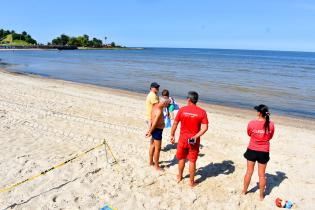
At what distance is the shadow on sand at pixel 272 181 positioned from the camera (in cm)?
630

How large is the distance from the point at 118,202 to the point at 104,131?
4373mm

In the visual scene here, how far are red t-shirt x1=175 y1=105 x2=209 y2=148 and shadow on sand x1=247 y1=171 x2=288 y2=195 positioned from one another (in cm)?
164

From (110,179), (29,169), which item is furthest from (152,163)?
(29,169)

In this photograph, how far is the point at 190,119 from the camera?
573 cm

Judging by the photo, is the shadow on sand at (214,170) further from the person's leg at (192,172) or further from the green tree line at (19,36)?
the green tree line at (19,36)

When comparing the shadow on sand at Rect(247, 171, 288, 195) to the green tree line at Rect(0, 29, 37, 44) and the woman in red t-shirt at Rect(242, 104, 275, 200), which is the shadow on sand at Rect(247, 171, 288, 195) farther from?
the green tree line at Rect(0, 29, 37, 44)

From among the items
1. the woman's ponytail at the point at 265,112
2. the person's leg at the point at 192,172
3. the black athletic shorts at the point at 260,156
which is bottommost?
the person's leg at the point at 192,172

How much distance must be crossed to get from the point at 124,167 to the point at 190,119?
2017 millimetres

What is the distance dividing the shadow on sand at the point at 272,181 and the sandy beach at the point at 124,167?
0.02 metres

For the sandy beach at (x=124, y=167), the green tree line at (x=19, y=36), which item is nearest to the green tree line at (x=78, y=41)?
the green tree line at (x=19, y=36)

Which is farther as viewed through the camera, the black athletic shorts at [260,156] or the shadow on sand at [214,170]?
the shadow on sand at [214,170]

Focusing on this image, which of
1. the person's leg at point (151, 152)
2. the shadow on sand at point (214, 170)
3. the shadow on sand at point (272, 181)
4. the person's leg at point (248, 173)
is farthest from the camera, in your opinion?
the person's leg at point (151, 152)

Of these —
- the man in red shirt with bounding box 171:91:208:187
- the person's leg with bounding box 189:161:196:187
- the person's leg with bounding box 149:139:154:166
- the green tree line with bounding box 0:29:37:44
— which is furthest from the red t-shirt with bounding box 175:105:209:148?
the green tree line with bounding box 0:29:37:44

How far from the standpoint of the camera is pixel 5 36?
157 m
